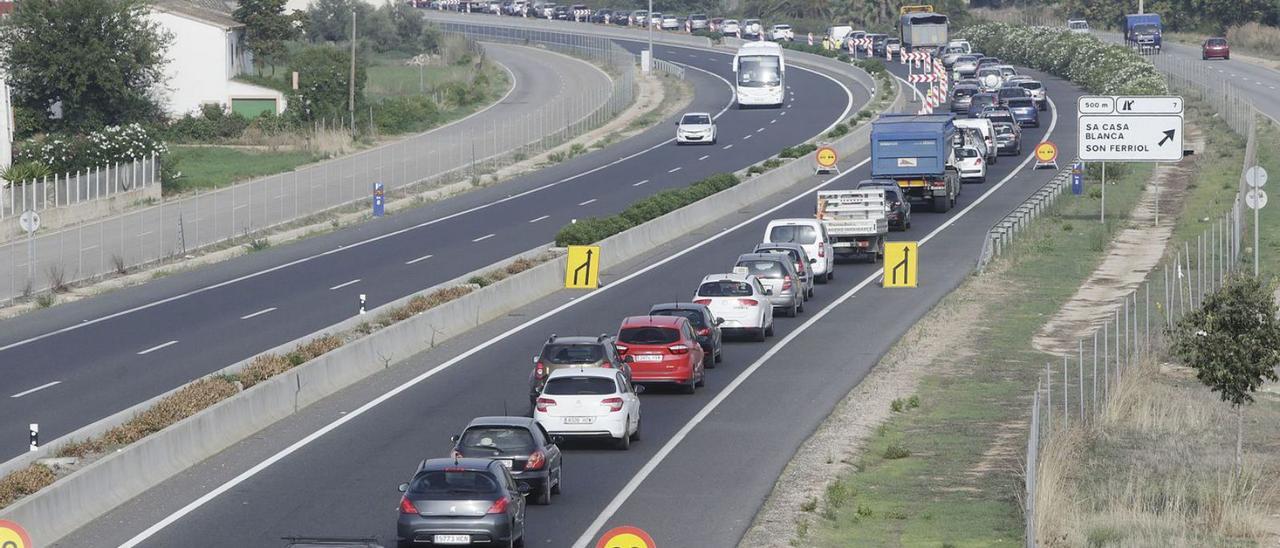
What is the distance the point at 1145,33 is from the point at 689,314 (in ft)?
312

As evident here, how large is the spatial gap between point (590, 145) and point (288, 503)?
62.0 m

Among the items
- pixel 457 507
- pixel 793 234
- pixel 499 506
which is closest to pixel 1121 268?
pixel 793 234

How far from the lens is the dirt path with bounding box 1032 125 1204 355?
134 ft

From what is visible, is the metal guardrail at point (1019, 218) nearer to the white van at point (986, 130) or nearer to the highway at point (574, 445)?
the highway at point (574, 445)

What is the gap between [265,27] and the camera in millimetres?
106000

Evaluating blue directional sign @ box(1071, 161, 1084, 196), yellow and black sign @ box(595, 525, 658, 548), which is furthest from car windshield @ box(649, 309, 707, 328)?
blue directional sign @ box(1071, 161, 1084, 196)

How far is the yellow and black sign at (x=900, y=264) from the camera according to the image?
46.4m

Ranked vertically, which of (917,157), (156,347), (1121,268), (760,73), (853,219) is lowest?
(156,347)

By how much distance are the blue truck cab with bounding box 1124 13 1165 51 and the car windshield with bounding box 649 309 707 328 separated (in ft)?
306

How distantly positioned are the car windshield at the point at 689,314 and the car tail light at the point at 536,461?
1140 cm

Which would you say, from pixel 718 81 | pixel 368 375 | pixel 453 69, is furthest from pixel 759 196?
pixel 453 69

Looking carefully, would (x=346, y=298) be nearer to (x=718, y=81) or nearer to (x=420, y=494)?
(x=420, y=494)

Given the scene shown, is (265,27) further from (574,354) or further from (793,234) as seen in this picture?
(574,354)

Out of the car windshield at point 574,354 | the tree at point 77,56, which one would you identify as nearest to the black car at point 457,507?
the car windshield at point 574,354
